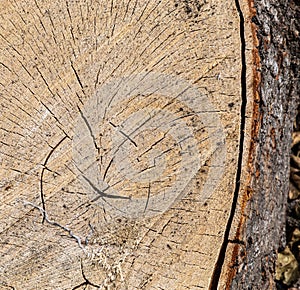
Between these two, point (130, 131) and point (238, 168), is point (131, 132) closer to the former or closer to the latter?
point (130, 131)

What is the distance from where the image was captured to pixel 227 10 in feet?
4.97

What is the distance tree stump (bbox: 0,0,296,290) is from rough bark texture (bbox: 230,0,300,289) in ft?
0.23

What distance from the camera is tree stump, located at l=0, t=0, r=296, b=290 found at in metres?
1.52

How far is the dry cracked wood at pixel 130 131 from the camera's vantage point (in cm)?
152

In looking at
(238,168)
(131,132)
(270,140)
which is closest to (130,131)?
(131,132)

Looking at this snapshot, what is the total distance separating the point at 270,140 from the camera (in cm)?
172

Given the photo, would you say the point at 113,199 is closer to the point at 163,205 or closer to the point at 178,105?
the point at 163,205

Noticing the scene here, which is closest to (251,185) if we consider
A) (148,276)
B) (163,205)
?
(163,205)

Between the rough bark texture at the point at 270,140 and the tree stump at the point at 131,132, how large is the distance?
0.23 ft

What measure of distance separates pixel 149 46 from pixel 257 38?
0.29 m

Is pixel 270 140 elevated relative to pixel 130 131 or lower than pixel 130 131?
elevated

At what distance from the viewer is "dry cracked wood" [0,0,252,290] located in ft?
4.99

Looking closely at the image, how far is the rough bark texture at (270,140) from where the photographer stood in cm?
160

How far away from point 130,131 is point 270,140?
444mm
